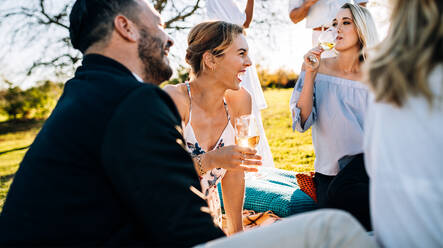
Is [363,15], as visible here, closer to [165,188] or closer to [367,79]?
[367,79]

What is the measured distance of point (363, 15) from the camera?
3.13 metres

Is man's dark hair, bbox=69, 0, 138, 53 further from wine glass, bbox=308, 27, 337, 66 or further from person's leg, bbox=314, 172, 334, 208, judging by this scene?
person's leg, bbox=314, 172, 334, 208

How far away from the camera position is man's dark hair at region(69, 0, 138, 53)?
1.79 metres

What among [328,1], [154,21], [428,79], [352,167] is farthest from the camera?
[328,1]

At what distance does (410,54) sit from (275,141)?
7.72 m

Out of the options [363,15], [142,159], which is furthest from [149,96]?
[363,15]

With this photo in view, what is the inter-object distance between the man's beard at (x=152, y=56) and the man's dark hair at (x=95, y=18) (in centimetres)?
12

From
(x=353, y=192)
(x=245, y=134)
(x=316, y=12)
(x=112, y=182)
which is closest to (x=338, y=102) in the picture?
(x=353, y=192)

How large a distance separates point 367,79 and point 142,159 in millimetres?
837

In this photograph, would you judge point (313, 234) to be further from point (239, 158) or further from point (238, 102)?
point (238, 102)

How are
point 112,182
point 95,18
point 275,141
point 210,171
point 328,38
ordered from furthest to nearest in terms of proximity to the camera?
point 275,141 < point 328,38 < point 210,171 < point 95,18 < point 112,182

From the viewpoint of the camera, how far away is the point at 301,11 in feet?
14.5

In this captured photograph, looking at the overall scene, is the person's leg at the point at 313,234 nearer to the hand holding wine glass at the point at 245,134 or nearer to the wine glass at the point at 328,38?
the hand holding wine glass at the point at 245,134

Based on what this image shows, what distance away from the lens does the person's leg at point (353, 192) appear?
7.48 ft
